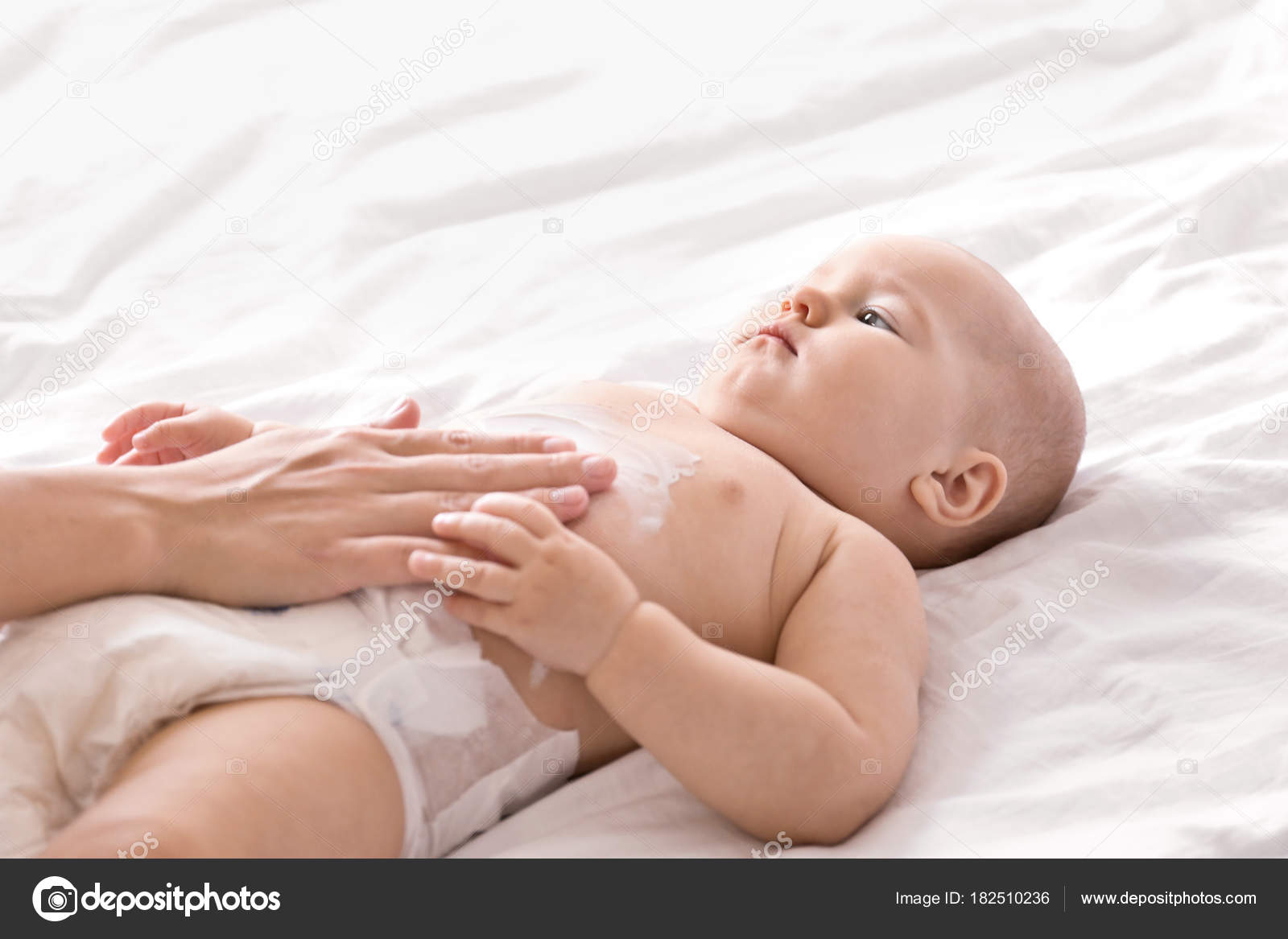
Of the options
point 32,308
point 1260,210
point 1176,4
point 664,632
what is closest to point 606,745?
point 664,632

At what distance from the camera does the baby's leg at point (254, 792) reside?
101 cm

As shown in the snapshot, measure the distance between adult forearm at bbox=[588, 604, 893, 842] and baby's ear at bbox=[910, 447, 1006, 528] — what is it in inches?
17.3

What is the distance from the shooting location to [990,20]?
2562mm

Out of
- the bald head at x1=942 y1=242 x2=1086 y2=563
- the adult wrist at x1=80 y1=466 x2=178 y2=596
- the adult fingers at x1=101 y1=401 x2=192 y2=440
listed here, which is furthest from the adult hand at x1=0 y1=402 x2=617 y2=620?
the bald head at x1=942 y1=242 x2=1086 y2=563

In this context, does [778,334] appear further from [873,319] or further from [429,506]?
[429,506]

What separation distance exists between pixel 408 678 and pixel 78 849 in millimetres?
326

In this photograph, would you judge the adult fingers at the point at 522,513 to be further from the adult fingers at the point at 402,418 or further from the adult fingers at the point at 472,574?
the adult fingers at the point at 402,418

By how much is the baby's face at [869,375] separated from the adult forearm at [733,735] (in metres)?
0.41

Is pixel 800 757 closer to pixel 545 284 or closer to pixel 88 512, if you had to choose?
pixel 88 512

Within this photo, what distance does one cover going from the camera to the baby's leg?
1.01 m

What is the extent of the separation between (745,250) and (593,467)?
0.95 metres

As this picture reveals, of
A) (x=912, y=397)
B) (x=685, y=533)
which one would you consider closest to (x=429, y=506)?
(x=685, y=533)
